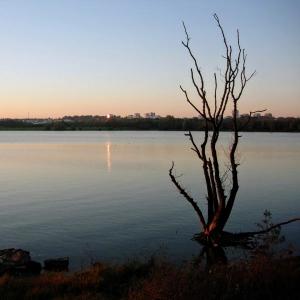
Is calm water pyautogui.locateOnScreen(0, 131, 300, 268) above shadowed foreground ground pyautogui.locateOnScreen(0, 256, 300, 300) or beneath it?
beneath

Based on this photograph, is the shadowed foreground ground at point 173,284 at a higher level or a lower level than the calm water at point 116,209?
higher

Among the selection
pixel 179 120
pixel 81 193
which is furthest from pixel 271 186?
pixel 179 120

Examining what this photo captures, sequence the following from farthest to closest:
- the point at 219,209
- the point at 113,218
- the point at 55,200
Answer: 1. the point at 55,200
2. the point at 113,218
3. the point at 219,209

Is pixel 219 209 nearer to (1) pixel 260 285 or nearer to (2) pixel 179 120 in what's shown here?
(1) pixel 260 285

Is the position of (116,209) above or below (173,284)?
below

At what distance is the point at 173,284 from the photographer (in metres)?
7.96

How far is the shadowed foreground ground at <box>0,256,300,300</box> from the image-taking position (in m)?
7.98

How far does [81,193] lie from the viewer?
2709 cm

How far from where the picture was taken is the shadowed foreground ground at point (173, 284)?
26.2ft

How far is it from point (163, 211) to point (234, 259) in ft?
24.9

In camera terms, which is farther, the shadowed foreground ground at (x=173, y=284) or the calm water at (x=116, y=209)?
the calm water at (x=116, y=209)

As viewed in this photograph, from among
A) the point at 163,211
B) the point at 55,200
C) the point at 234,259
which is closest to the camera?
the point at 234,259

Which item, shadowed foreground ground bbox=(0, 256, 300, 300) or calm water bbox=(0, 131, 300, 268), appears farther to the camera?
calm water bbox=(0, 131, 300, 268)

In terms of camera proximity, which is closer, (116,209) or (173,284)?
(173,284)
